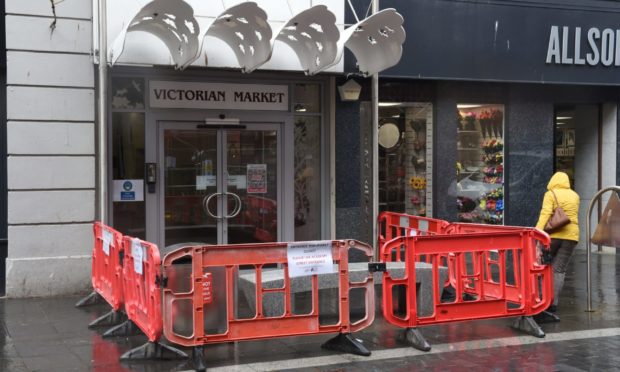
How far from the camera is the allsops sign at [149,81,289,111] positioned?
35.6 ft

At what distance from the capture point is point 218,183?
1129cm

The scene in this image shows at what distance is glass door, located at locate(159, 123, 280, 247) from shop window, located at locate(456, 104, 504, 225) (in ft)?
11.4

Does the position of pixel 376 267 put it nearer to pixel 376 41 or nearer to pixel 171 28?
pixel 376 41

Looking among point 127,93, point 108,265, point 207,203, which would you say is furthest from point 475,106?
point 108,265

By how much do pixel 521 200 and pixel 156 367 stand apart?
324 inches

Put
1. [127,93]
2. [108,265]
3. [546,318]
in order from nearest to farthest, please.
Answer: [108,265], [546,318], [127,93]

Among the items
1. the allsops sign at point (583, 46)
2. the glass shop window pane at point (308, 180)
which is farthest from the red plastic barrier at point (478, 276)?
the allsops sign at point (583, 46)

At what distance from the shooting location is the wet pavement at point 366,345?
7020 mm

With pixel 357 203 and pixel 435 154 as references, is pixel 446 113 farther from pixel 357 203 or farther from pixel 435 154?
pixel 357 203

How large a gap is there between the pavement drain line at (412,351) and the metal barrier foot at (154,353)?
18.0 inches

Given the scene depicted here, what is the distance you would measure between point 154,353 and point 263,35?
4584 millimetres

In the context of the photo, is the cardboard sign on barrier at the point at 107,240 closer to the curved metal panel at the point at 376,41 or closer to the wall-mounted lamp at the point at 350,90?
the curved metal panel at the point at 376,41

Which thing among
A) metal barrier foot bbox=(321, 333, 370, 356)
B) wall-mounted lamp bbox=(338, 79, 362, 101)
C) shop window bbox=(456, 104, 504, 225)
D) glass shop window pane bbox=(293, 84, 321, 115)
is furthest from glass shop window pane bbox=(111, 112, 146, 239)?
shop window bbox=(456, 104, 504, 225)

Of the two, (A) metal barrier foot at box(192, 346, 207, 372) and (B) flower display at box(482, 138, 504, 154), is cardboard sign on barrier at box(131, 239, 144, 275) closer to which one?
(A) metal barrier foot at box(192, 346, 207, 372)
